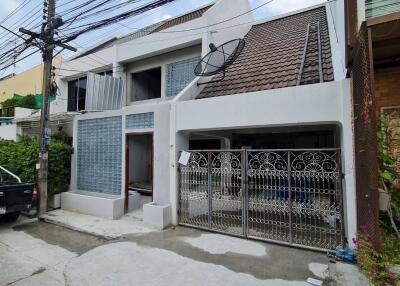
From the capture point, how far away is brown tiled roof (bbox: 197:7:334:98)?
704cm

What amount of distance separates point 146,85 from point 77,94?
3.92 meters

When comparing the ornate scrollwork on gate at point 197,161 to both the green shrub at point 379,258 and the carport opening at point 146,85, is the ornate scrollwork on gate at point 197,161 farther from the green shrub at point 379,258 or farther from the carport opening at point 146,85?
the carport opening at point 146,85

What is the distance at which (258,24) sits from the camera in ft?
40.6

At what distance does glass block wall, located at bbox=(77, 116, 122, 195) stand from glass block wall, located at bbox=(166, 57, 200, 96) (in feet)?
9.60

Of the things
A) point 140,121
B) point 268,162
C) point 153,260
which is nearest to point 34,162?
point 140,121

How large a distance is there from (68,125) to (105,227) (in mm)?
6471

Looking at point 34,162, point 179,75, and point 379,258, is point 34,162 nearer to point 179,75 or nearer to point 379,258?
point 179,75

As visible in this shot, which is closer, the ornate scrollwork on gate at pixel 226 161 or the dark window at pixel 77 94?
the ornate scrollwork on gate at pixel 226 161

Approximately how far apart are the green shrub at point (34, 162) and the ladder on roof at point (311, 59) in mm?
7757

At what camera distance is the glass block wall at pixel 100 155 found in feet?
27.6

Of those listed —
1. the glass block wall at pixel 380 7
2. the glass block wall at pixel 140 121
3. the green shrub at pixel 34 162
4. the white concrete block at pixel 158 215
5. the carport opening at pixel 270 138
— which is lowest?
the white concrete block at pixel 158 215

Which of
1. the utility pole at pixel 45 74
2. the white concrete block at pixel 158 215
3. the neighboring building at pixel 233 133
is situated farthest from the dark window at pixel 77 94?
the white concrete block at pixel 158 215

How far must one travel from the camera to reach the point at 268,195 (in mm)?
5887

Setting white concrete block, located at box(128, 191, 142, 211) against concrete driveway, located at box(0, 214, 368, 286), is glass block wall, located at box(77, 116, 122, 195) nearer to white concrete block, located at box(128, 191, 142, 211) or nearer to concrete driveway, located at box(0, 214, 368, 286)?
white concrete block, located at box(128, 191, 142, 211)
